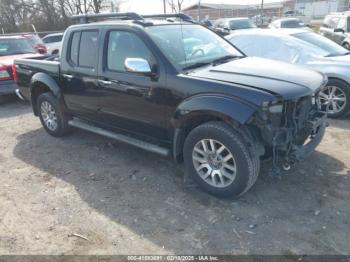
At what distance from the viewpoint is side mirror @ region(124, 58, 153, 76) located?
367 cm

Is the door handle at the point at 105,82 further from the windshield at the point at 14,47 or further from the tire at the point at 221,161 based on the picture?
the windshield at the point at 14,47

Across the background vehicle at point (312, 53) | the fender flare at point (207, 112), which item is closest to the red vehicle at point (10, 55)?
the background vehicle at point (312, 53)

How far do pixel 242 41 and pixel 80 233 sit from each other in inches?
225

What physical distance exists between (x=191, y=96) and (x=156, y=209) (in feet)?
4.24

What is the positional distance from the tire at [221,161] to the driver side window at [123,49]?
3.61ft

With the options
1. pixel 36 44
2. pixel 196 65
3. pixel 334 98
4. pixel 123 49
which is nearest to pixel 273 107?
pixel 196 65

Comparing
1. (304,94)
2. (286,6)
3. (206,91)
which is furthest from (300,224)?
(286,6)

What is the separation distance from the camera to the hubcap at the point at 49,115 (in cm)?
568

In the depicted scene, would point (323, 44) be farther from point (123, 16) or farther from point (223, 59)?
point (123, 16)

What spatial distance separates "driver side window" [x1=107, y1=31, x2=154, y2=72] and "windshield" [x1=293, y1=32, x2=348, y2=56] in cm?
426

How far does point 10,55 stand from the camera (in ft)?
30.6

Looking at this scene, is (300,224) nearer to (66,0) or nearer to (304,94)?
(304,94)

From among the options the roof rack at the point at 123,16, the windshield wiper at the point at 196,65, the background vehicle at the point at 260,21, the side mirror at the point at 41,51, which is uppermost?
the roof rack at the point at 123,16

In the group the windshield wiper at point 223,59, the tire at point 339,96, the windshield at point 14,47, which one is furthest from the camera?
the windshield at point 14,47
